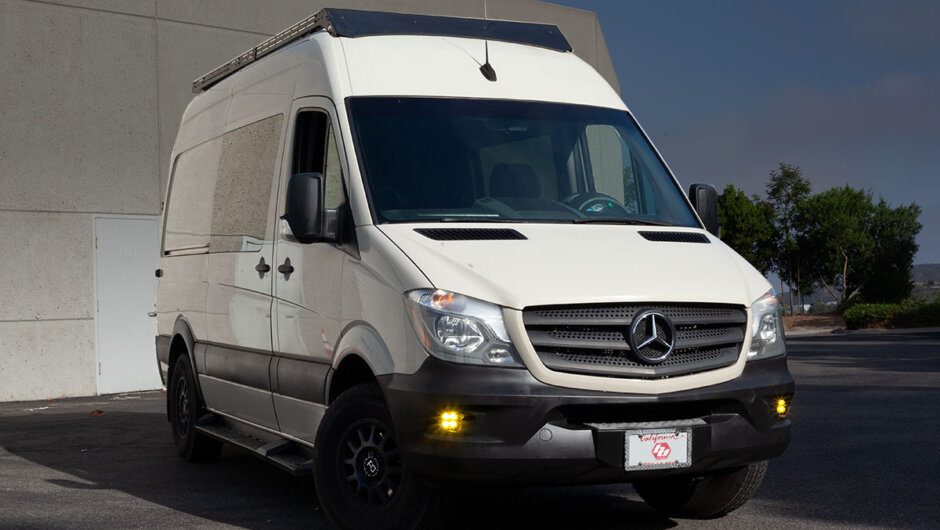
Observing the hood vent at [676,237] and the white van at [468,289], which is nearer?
the white van at [468,289]

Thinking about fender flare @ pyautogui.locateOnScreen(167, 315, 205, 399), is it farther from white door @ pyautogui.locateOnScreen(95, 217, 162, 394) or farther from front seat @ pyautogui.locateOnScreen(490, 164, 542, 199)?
white door @ pyautogui.locateOnScreen(95, 217, 162, 394)

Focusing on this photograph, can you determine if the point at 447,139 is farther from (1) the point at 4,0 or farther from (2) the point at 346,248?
(1) the point at 4,0

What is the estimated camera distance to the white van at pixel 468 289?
5.59 m

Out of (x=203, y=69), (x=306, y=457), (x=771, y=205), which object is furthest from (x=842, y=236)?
(x=306, y=457)

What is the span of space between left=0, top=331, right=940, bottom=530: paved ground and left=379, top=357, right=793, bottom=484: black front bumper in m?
1.30

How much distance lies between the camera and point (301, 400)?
700 centimetres

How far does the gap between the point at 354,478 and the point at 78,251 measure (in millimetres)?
11849

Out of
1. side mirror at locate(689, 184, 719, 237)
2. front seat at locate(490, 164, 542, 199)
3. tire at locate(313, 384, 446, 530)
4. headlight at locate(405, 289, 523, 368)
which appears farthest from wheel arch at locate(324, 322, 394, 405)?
side mirror at locate(689, 184, 719, 237)

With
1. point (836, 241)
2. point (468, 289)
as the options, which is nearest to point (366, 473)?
point (468, 289)

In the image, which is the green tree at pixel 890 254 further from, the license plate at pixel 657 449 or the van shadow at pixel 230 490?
the license plate at pixel 657 449

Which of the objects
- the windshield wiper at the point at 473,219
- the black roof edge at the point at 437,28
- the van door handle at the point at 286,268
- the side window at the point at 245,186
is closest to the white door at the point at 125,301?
the side window at the point at 245,186

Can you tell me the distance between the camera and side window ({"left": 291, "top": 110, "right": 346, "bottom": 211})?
6.76m

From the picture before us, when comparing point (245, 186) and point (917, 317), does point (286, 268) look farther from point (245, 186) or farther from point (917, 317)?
point (917, 317)

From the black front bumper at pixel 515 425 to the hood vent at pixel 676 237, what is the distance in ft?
3.30
